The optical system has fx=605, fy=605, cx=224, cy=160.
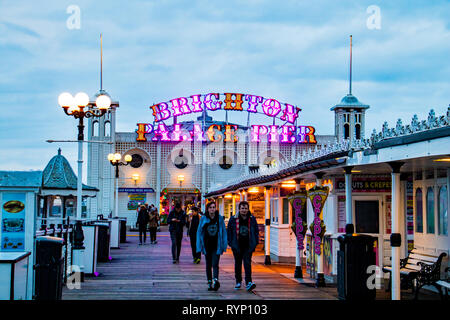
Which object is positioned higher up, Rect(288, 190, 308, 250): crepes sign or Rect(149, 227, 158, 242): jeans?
Rect(288, 190, 308, 250): crepes sign

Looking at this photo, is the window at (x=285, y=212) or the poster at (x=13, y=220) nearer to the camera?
the poster at (x=13, y=220)

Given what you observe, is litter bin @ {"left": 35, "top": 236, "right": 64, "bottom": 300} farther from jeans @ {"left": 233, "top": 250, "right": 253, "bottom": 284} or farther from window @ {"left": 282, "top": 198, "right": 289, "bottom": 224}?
window @ {"left": 282, "top": 198, "right": 289, "bottom": 224}

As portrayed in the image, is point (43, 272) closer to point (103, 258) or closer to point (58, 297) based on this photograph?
point (58, 297)

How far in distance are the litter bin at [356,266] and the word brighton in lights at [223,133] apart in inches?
1330

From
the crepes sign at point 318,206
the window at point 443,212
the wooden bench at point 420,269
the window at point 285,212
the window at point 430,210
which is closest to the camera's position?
the wooden bench at point 420,269

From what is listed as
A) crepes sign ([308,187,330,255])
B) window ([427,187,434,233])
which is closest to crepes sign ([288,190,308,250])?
crepes sign ([308,187,330,255])

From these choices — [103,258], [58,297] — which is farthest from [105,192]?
[58,297]

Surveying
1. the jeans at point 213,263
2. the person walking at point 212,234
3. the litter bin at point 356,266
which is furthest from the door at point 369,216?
the litter bin at point 356,266

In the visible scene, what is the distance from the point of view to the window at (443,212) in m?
10.8

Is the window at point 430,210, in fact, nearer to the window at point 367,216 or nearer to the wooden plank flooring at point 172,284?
the window at point 367,216

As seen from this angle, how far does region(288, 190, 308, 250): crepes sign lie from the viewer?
1347cm

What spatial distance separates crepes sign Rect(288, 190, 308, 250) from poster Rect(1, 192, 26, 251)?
6.72 metres
